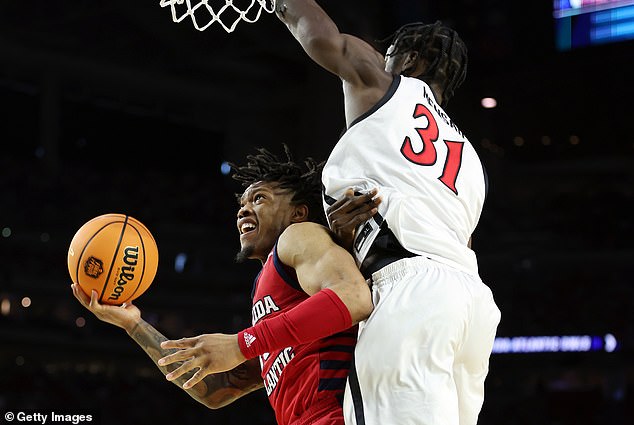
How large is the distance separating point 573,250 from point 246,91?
16.1 feet

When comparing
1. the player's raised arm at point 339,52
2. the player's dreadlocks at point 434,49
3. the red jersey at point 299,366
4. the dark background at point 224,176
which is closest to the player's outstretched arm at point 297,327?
the red jersey at point 299,366

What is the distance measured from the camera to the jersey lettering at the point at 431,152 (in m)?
2.59

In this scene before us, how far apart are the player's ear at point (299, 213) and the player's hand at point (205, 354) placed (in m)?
0.84

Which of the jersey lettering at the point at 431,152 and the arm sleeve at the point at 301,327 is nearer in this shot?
the arm sleeve at the point at 301,327

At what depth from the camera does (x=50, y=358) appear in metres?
10.9

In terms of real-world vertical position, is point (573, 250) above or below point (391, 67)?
below

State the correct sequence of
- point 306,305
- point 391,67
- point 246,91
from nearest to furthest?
point 306,305, point 391,67, point 246,91

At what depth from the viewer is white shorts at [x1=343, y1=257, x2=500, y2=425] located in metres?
2.31

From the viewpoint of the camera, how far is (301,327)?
2.37m

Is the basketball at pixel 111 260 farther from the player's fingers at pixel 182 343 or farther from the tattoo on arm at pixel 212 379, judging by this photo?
the player's fingers at pixel 182 343

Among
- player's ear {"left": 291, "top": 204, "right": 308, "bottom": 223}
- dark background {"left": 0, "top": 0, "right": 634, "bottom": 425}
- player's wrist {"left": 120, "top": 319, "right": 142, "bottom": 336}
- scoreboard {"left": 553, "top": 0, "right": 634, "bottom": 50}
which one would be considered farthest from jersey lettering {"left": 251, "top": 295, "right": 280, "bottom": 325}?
dark background {"left": 0, "top": 0, "right": 634, "bottom": 425}

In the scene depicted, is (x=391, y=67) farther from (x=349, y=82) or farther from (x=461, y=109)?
(x=461, y=109)

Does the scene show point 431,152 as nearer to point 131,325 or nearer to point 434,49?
point 434,49

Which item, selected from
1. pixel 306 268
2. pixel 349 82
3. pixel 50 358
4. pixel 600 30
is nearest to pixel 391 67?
pixel 349 82
